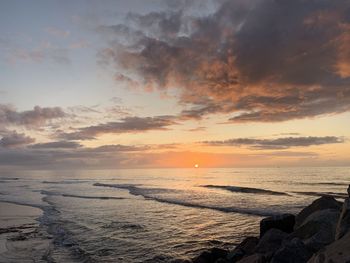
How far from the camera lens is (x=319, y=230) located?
11953 mm

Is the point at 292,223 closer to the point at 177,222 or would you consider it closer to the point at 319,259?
the point at 319,259

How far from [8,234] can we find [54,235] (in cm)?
258

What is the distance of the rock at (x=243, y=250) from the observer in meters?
12.6

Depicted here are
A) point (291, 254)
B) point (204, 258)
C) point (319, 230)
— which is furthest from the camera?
point (204, 258)

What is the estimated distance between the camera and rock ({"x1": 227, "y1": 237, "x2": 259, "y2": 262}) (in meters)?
12.6

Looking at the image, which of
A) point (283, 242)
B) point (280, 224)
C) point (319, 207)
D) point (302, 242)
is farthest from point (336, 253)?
point (319, 207)

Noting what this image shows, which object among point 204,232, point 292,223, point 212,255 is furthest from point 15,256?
point 292,223

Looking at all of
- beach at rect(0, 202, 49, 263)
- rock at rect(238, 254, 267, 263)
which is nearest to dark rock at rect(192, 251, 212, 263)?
rock at rect(238, 254, 267, 263)

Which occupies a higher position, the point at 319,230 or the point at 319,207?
the point at 319,207

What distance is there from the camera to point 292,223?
15.1m

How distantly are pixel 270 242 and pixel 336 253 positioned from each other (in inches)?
217

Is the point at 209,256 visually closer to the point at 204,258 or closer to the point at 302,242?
the point at 204,258

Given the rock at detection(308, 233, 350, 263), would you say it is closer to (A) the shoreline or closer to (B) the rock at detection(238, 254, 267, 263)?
(A) the shoreline

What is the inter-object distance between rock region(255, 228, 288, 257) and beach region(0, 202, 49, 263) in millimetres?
8447
